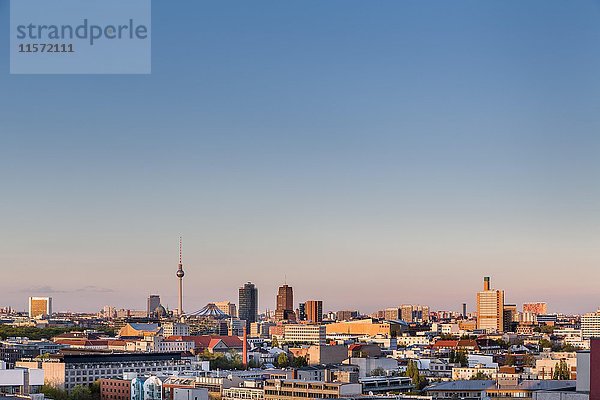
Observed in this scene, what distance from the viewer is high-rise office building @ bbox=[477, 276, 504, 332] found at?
125 ft

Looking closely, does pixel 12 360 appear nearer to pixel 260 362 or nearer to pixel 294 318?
pixel 260 362

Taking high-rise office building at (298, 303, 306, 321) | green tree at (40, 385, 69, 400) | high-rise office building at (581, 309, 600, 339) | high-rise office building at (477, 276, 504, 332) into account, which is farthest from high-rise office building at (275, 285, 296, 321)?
green tree at (40, 385, 69, 400)

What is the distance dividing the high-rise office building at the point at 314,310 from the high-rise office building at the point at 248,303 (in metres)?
1.96

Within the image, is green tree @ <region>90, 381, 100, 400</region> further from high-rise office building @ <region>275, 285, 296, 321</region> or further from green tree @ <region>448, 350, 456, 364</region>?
high-rise office building @ <region>275, 285, 296, 321</region>

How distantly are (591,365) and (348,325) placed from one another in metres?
31.9

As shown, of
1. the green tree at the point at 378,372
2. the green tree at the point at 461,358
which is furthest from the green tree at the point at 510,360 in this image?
the green tree at the point at 378,372

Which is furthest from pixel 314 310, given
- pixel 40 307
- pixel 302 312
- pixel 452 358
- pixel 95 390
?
pixel 95 390

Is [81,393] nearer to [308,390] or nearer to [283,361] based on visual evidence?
[308,390]

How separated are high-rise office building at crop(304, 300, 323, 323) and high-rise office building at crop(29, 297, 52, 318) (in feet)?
28.1

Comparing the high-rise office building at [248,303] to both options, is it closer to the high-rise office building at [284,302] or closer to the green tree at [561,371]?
the high-rise office building at [284,302]

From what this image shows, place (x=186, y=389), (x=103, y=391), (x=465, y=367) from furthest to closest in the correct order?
(x=465, y=367) < (x=103, y=391) < (x=186, y=389)

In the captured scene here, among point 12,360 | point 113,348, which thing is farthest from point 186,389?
point 113,348

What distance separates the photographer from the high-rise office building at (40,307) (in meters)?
44.3

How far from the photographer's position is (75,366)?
18625 millimetres
